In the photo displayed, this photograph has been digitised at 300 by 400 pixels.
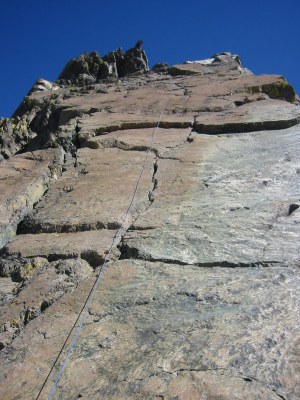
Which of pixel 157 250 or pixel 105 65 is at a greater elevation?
pixel 105 65

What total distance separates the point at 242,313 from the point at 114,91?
5.29 metres

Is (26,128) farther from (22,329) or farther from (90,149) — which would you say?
(22,329)

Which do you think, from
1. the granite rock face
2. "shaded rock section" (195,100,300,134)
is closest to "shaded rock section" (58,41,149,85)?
the granite rock face

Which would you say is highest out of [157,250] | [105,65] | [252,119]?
[105,65]

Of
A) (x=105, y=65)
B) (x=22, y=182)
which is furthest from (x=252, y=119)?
(x=105, y=65)

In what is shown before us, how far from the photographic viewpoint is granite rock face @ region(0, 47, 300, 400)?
2.00 meters

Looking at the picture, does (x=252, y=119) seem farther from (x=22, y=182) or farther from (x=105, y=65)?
(x=105, y=65)

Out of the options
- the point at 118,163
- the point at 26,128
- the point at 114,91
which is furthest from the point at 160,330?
the point at 114,91

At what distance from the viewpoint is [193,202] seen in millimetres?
3459

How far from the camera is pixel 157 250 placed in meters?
2.93

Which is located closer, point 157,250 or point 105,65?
point 157,250

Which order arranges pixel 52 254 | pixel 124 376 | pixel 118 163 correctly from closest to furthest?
pixel 124 376 < pixel 52 254 < pixel 118 163

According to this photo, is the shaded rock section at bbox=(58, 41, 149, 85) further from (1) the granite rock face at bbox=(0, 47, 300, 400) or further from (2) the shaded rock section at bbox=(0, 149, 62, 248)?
(2) the shaded rock section at bbox=(0, 149, 62, 248)

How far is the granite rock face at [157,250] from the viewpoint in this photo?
→ 200 centimetres
